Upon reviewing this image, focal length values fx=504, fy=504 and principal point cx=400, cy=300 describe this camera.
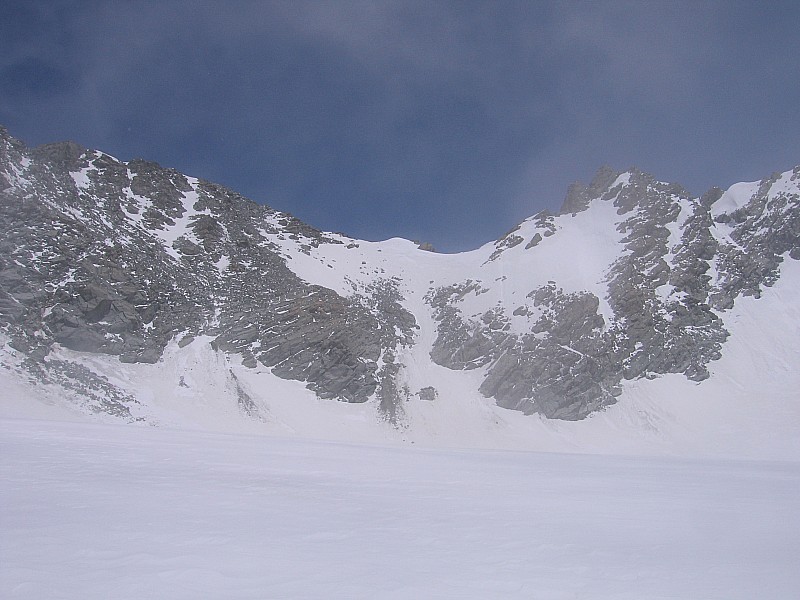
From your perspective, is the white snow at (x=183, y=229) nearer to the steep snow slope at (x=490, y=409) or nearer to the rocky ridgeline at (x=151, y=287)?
the rocky ridgeline at (x=151, y=287)

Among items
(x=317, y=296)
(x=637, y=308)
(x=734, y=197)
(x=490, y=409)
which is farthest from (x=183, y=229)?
(x=734, y=197)

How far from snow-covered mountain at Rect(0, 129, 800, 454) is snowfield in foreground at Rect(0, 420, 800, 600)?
27.9 m

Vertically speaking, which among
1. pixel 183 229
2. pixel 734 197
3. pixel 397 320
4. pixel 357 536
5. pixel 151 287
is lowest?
pixel 357 536

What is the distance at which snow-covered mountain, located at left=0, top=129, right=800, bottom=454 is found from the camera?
41875 millimetres

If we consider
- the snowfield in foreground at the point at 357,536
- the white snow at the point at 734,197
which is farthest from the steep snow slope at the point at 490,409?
the snowfield in foreground at the point at 357,536

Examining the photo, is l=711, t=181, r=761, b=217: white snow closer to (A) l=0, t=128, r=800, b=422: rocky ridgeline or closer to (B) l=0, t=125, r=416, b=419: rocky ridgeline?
(A) l=0, t=128, r=800, b=422: rocky ridgeline

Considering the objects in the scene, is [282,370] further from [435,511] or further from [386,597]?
[386,597]

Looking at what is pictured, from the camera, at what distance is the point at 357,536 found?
24.5ft

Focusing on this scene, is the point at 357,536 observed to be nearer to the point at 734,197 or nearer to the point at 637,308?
the point at 637,308

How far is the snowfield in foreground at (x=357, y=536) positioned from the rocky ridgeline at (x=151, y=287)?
3103cm

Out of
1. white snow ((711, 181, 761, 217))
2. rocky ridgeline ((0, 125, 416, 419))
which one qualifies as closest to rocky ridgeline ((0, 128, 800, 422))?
rocky ridgeline ((0, 125, 416, 419))

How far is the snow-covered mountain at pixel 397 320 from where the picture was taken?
137ft

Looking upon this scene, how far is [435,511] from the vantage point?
9.55m

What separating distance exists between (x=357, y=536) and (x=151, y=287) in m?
48.7
